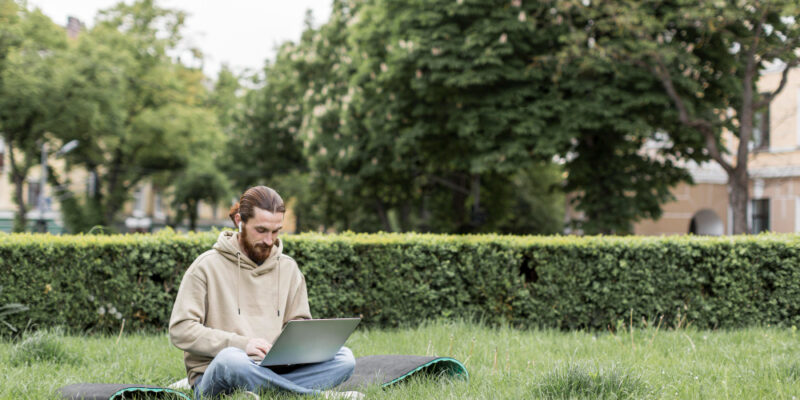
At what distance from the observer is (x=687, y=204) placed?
27.2 metres

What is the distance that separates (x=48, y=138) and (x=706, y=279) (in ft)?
103

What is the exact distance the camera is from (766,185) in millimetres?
27016

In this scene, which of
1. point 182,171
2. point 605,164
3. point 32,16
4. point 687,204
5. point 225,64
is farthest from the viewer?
point 225,64

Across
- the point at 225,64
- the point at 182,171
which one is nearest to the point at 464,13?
the point at 182,171

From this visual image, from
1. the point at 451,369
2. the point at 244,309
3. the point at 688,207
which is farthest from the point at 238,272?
the point at 688,207

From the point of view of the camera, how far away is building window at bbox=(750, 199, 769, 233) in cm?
2747

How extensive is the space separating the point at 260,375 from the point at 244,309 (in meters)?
0.46

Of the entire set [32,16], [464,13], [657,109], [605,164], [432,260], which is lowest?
[432,260]

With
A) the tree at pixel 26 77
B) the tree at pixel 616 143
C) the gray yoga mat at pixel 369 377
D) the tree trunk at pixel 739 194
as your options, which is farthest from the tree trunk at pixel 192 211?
the gray yoga mat at pixel 369 377

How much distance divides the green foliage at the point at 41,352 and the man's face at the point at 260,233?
2.43m

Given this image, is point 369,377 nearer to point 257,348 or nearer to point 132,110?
point 257,348

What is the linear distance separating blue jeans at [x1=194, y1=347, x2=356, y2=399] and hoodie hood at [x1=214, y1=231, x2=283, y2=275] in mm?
558

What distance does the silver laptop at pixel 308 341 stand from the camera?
4.15 metres

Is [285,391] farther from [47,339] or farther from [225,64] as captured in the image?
[225,64]
